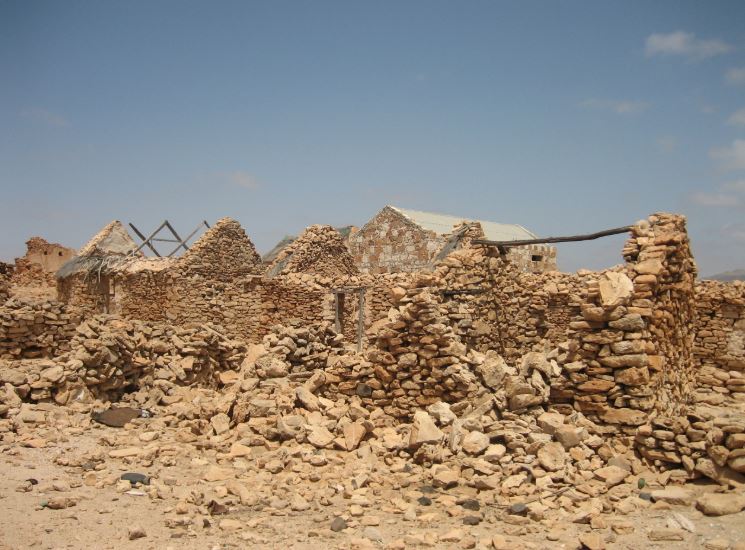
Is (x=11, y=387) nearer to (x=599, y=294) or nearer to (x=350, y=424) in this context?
(x=350, y=424)

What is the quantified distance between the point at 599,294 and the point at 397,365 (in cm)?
293

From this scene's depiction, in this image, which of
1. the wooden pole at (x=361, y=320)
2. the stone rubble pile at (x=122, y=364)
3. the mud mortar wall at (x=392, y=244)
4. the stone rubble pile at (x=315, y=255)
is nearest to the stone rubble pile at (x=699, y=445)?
the stone rubble pile at (x=122, y=364)

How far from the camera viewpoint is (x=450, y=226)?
25.5 meters

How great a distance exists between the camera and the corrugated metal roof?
948 inches

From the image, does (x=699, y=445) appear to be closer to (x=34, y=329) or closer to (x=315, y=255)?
(x=34, y=329)

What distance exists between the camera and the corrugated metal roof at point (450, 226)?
24078 mm

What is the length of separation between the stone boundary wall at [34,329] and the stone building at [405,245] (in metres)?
13.6

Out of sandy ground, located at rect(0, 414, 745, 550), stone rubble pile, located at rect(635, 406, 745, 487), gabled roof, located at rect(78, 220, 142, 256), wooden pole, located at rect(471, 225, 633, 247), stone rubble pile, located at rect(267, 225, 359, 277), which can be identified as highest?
gabled roof, located at rect(78, 220, 142, 256)

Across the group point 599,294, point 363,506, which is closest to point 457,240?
point 599,294

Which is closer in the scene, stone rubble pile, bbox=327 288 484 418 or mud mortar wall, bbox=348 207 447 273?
stone rubble pile, bbox=327 288 484 418

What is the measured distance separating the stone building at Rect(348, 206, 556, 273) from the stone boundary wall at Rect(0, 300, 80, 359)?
13581 mm

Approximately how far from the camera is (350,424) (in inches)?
296

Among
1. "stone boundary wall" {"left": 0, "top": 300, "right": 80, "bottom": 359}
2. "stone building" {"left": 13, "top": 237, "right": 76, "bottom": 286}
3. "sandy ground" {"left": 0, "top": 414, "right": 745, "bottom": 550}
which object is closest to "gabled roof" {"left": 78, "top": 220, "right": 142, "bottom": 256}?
"stone boundary wall" {"left": 0, "top": 300, "right": 80, "bottom": 359}

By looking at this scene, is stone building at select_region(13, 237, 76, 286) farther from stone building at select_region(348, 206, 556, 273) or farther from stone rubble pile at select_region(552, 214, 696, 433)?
stone rubble pile at select_region(552, 214, 696, 433)
